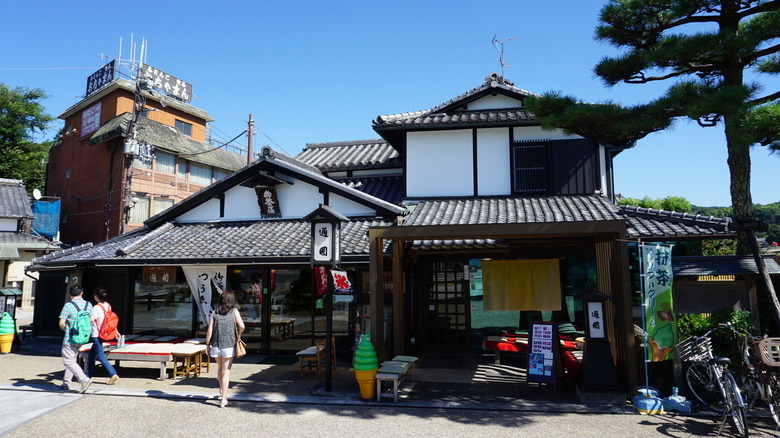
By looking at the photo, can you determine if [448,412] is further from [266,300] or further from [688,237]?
[266,300]

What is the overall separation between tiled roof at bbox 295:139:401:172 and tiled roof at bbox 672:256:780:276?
28.8ft

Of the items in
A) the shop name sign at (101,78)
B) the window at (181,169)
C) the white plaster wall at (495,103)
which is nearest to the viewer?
the white plaster wall at (495,103)

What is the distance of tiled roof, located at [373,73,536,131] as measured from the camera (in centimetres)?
1238

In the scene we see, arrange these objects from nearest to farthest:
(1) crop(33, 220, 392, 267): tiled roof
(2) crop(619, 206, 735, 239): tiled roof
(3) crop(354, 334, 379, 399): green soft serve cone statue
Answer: (3) crop(354, 334, 379, 399): green soft serve cone statue
(2) crop(619, 206, 735, 239): tiled roof
(1) crop(33, 220, 392, 267): tiled roof

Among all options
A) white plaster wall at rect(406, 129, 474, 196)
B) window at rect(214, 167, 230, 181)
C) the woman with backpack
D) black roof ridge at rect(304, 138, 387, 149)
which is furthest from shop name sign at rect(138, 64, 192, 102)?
the woman with backpack

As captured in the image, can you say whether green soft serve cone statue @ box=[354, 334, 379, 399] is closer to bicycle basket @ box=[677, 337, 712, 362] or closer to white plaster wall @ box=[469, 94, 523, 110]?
bicycle basket @ box=[677, 337, 712, 362]

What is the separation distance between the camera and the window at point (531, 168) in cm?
1229

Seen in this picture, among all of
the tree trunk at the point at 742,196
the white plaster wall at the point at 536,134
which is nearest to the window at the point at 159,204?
the white plaster wall at the point at 536,134

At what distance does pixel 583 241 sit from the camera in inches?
420

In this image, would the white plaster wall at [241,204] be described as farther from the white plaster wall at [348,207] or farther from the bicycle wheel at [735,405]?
the bicycle wheel at [735,405]

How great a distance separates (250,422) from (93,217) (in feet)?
93.8

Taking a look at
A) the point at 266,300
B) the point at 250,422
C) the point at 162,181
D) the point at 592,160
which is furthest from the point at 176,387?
the point at 162,181

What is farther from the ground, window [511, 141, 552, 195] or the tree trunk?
window [511, 141, 552, 195]

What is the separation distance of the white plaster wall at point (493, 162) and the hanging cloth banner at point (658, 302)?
207 inches
